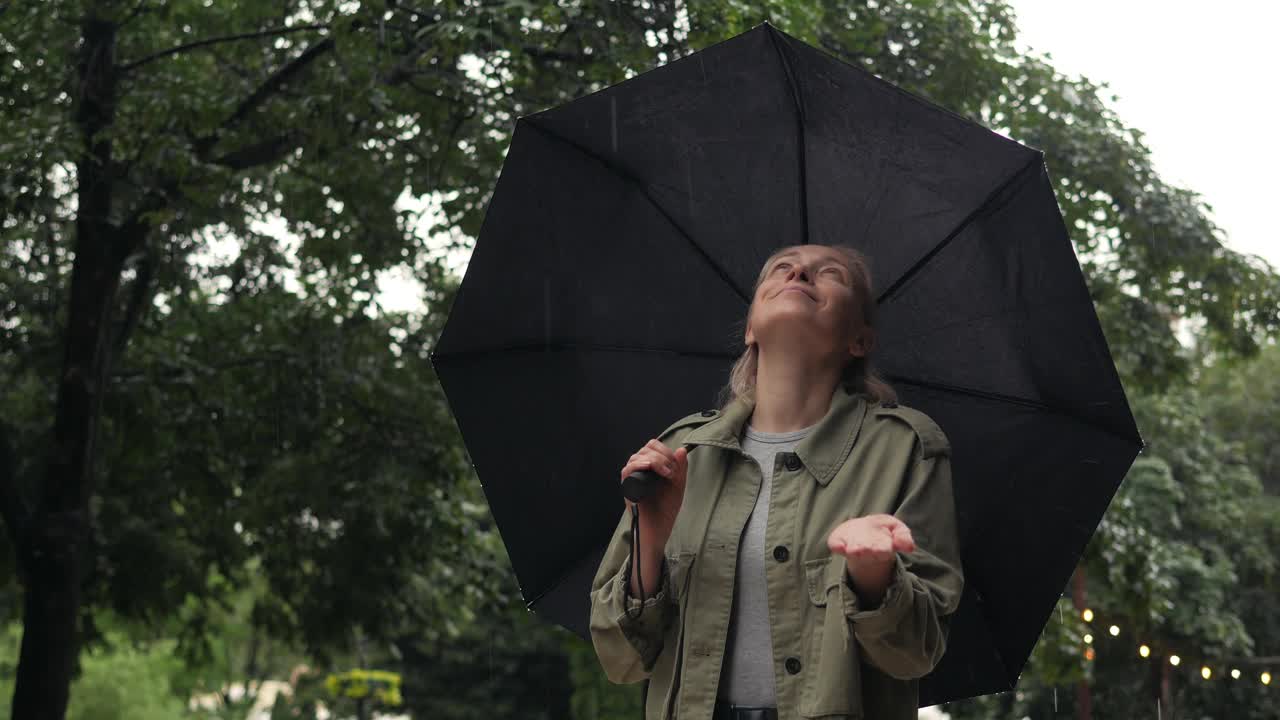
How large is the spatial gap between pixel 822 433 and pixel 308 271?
1101cm

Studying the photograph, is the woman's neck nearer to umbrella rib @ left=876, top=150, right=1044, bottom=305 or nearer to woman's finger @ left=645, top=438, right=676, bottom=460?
woman's finger @ left=645, top=438, right=676, bottom=460

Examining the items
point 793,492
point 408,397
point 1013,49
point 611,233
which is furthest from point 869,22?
point 793,492

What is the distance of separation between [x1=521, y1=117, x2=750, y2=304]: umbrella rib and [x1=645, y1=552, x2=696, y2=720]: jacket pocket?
115cm

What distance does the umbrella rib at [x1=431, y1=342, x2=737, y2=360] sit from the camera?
377 cm

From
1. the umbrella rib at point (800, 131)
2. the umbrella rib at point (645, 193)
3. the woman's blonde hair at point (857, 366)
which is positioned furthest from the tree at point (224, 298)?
the woman's blonde hair at point (857, 366)

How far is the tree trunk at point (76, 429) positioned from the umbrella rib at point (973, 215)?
309 inches

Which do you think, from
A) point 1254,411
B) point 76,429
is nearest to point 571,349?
point 76,429

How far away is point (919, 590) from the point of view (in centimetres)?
253

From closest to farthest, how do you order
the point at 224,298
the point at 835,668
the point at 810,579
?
the point at 835,668, the point at 810,579, the point at 224,298

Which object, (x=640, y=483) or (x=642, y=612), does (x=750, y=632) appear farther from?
(x=640, y=483)

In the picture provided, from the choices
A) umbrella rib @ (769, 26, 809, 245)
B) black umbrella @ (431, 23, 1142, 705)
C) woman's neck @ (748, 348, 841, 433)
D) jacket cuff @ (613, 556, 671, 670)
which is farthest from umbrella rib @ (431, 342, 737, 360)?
jacket cuff @ (613, 556, 671, 670)

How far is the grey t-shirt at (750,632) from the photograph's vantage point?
109 inches

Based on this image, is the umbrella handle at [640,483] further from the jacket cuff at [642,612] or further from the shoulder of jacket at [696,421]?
→ the shoulder of jacket at [696,421]

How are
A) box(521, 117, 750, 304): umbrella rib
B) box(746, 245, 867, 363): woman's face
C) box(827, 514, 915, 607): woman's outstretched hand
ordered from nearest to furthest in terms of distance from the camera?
box(827, 514, 915, 607): woman's outstretched hand < box(746, 245, 867, 363): woman's face < box(521, 117, 750, 304): umbrella rib
